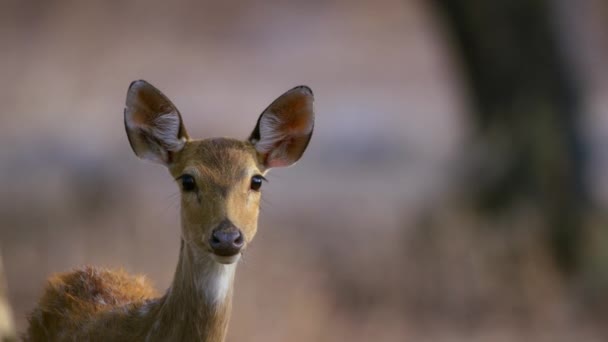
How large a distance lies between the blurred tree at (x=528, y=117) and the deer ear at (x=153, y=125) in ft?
28.6

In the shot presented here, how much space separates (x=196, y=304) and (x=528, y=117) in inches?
367

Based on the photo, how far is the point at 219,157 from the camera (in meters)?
6.70

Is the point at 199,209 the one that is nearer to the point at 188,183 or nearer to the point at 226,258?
Result: the point at 188,183

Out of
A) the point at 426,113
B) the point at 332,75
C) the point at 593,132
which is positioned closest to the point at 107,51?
the point at 332,75

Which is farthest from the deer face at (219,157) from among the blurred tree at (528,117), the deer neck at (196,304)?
the blurred tree at (528,117)

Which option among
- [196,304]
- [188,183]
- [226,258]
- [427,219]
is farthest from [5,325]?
[427,219]

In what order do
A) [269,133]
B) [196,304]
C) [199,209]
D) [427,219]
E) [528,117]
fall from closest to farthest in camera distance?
1. [199,209]
2. [196,304]
3. [269,133]
4. [528,117]
5. [427,219]

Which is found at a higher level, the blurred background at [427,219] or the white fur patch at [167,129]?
the white fur patch at [167,129]

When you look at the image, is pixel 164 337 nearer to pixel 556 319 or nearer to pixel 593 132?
pixel 556 319

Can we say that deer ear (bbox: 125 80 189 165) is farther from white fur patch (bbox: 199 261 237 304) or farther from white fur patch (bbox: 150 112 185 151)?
white fur patch (bbox: 199 261 237 304)

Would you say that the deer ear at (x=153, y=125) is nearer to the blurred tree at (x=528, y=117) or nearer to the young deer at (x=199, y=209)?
the young deer at (x=199, y=209)

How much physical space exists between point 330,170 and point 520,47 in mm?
6560

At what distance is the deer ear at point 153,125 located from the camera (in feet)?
22.2

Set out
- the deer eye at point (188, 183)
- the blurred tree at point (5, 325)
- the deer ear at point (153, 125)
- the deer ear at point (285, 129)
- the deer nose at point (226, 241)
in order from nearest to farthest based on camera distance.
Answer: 1. the deer nose at point (226, 241)
2. the deer eye at point (188, 183)
3. the deer ear at point (153, 125)
4. the deer ear at point (285, 129)
5. the blurred tree at point (5, 325)
